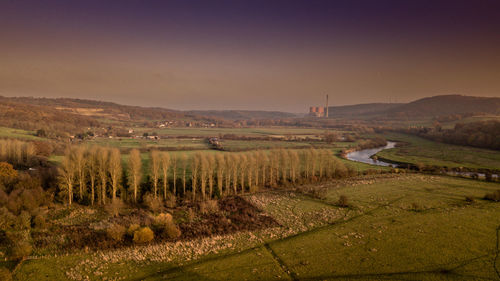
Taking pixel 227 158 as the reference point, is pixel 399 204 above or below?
below

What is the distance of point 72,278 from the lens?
2214cm

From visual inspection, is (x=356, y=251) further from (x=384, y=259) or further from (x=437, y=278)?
(x=437, y=278)

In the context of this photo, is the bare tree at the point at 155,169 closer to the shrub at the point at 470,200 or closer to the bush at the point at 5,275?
the bush at the point at 5,275

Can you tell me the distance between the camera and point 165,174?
1874 inches

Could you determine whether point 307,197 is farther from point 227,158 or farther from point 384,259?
point 384,259

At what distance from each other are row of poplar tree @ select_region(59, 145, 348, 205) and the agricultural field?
6.26 m

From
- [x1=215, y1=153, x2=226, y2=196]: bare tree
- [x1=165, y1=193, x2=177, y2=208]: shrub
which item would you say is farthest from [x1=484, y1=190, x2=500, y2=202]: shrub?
[x1=165, y1=193, x2=177, y2=208]: shrub

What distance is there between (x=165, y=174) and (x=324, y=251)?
31421 millimetres

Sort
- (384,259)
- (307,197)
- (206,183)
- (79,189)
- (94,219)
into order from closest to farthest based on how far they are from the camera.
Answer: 1. (384,259)
2. (94,219)
3. (79,189)
4. (307,197)
5. (206,183)

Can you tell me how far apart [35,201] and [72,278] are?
76.2 feet

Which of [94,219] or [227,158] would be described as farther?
[227,158]

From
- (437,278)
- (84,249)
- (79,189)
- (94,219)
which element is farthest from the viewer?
(79,189)

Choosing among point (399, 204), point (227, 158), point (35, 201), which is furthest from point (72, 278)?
point (399, 204)

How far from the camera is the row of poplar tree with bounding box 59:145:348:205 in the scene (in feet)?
143
